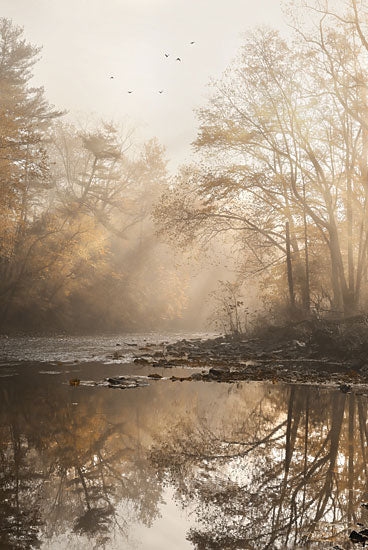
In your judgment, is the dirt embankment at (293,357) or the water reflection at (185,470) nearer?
the water reflection at (185,470)

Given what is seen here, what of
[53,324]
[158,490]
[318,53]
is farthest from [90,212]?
[158,490]

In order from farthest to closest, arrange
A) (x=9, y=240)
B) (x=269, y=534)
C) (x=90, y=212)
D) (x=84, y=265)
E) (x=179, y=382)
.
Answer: (x=90, y=212), (x=84, y=265), (x=9, y=240), (x=179, y=382), (x=269, y=534)

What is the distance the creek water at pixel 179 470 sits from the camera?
128 inches

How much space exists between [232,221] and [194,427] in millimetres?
17735

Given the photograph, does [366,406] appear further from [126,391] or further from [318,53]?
[318,53]

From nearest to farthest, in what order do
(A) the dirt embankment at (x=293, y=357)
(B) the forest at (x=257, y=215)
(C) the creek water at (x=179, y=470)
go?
(C) the creek water at (x=179, y=470), (A) the dirt embankment at (x=293, y=357), (B) the forest at (x=257, y=215)

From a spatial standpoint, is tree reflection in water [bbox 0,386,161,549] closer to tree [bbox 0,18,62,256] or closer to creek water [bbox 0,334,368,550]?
creek water [bbox 0,334,368,550]

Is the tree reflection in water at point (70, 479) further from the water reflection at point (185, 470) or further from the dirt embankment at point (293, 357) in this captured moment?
the dirt embankment at point (293, 357)

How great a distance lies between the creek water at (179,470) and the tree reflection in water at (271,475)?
0.04 ft

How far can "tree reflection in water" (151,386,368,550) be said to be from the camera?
328cm

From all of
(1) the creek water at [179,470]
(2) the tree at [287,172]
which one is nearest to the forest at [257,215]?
(2) the tree at [287,172]

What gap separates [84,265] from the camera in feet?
110

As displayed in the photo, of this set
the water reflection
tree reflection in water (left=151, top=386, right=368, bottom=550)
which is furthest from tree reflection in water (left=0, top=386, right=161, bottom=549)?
tree reflection in water (left=151, top=386, right=368, bottom=550)

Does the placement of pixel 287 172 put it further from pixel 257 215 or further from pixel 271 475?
pixel 271 475
